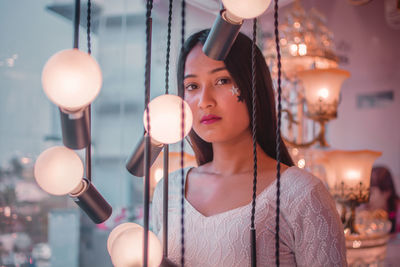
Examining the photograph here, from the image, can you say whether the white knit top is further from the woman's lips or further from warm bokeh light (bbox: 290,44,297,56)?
warm bokeh light (bbox: 290,44,297,56)

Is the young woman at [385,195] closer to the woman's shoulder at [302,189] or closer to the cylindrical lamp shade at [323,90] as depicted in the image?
the cylindrical lamp shade at [323,90]

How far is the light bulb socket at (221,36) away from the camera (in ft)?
1.61

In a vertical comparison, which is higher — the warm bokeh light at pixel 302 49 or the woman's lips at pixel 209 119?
the warm bokeh light at pixel 302 49

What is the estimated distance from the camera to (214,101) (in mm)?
921

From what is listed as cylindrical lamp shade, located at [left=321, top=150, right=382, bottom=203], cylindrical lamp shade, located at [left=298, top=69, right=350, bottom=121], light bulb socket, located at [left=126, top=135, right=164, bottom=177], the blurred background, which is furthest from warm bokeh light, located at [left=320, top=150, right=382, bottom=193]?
light bulb socket, located at [left=126, top=135, right=164, bottom=177]

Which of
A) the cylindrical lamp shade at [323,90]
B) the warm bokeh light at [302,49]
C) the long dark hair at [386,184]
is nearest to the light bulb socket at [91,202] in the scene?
the cylindrical lamp shade at [323,90]

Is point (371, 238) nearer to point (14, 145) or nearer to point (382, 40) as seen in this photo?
point (14, 145)

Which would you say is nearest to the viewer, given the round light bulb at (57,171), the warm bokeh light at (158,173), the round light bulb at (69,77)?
the round light bulb at (69,77)

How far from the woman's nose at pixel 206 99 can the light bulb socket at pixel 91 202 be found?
15.8 inches

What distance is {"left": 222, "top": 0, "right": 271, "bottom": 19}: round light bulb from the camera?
442 mm

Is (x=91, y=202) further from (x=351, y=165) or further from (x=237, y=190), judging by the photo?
(x=351, y=165)

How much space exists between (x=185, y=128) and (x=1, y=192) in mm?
1243

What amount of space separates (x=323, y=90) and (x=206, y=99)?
1.07m

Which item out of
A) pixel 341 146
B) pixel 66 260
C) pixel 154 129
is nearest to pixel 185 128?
pixel 154 129
